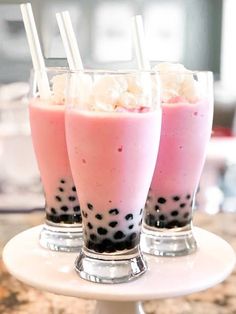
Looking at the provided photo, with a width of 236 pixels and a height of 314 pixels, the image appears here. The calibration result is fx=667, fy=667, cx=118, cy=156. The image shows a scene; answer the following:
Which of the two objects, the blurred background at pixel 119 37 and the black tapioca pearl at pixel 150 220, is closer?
the black tapioca pearl at pixel 150 220

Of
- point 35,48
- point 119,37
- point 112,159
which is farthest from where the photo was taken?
point 119,37

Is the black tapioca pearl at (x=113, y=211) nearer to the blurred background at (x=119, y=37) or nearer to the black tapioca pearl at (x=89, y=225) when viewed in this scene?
Result: the black tapioca pearl at (x=89, y=225)

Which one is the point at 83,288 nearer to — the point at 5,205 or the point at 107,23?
the point at 5,205

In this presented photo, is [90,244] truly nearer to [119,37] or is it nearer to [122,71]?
[122,71]

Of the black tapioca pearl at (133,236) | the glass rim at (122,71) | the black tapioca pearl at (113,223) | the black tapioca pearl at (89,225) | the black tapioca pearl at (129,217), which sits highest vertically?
the glass rim at (122,71)

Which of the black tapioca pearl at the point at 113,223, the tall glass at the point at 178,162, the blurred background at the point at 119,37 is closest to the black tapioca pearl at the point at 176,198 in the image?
the tall glass at the point at 178,162

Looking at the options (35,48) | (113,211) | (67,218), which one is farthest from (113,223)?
(35,48)

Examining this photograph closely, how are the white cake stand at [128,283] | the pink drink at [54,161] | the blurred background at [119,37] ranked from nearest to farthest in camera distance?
1. the white cake stand at [128,283]
2. the pink drink at [54,161]
3. the blurred background at [119,37]
